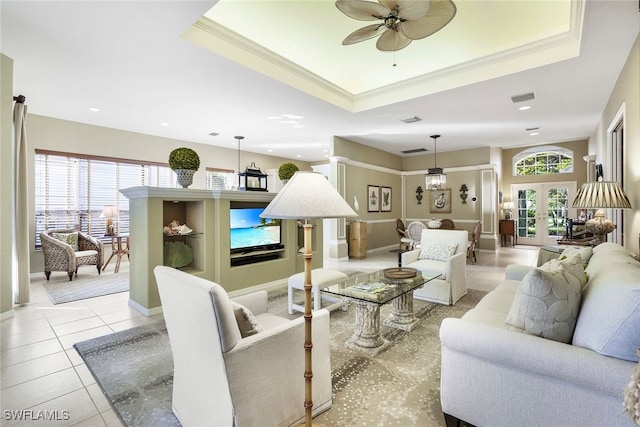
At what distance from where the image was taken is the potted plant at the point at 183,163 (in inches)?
142

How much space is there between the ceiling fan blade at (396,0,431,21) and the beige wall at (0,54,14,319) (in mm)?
3996

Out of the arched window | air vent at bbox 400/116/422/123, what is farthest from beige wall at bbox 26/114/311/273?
the arched window

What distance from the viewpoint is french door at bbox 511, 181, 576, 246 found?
8797 millimetres

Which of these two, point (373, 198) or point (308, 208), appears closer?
point (308, 208)

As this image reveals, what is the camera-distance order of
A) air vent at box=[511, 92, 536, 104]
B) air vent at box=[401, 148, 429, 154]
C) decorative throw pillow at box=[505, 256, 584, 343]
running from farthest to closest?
air vent at box=[401, 148, 429, 154]
air vent at box=[511, 92, 536, 104]
decorative throw pillow at box=[505, 256, 584, 343]

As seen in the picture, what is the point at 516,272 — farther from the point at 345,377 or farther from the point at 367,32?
the point at 367,32

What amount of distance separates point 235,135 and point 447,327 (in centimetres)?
627

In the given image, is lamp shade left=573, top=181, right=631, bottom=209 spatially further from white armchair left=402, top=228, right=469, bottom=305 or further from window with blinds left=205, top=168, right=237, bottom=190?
window with blinds left=205, top=168, right=237, bottom=190

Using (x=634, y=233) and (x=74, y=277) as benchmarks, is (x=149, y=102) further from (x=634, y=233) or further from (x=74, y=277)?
(x=634, y=233)

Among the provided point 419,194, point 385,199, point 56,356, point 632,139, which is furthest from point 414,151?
point 56,356

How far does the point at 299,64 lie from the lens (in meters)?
4.33

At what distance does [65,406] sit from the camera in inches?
73.5

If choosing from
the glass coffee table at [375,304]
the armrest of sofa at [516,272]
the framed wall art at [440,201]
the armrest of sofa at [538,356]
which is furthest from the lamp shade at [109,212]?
the framed wall art at [440,201]

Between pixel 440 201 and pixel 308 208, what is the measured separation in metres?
8.38
